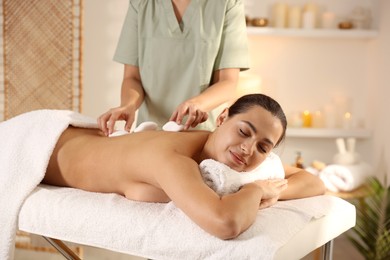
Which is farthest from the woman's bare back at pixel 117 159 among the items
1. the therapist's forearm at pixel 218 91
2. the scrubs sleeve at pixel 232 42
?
the scrubs sleeve at pixel 232 42

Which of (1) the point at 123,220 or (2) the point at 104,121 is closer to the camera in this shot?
(1) the point at 123,220

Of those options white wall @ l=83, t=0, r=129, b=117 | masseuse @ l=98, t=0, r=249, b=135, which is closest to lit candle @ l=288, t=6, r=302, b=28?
white wall @ l=83, t=0, r=129, b=117

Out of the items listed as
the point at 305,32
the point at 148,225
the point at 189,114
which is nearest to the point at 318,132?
the point at 305,32

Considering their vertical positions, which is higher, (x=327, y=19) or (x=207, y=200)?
(x=327, y=19)

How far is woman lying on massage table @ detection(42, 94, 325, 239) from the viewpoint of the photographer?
1.48 m

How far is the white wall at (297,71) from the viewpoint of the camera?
4578 mm

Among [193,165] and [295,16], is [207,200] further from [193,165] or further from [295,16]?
[295,16]

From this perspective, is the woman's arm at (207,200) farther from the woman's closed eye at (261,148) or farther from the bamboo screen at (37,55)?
the bamboo screen at (37,55)

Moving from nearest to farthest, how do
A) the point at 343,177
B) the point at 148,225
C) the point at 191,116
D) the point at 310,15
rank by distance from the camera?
the point at 148,225 → the point at 191,116 → the point at 343,177 → the point at 310,15

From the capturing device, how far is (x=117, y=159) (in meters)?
1.82

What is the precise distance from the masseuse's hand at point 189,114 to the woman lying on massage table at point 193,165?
0.47ft

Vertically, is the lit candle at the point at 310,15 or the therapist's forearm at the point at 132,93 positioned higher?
the lit candle at the point at 310,15

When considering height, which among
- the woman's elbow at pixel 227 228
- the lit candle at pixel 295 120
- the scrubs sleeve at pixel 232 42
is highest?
the scrubs sleeve at pixel 232 42

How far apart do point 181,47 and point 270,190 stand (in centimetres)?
95
